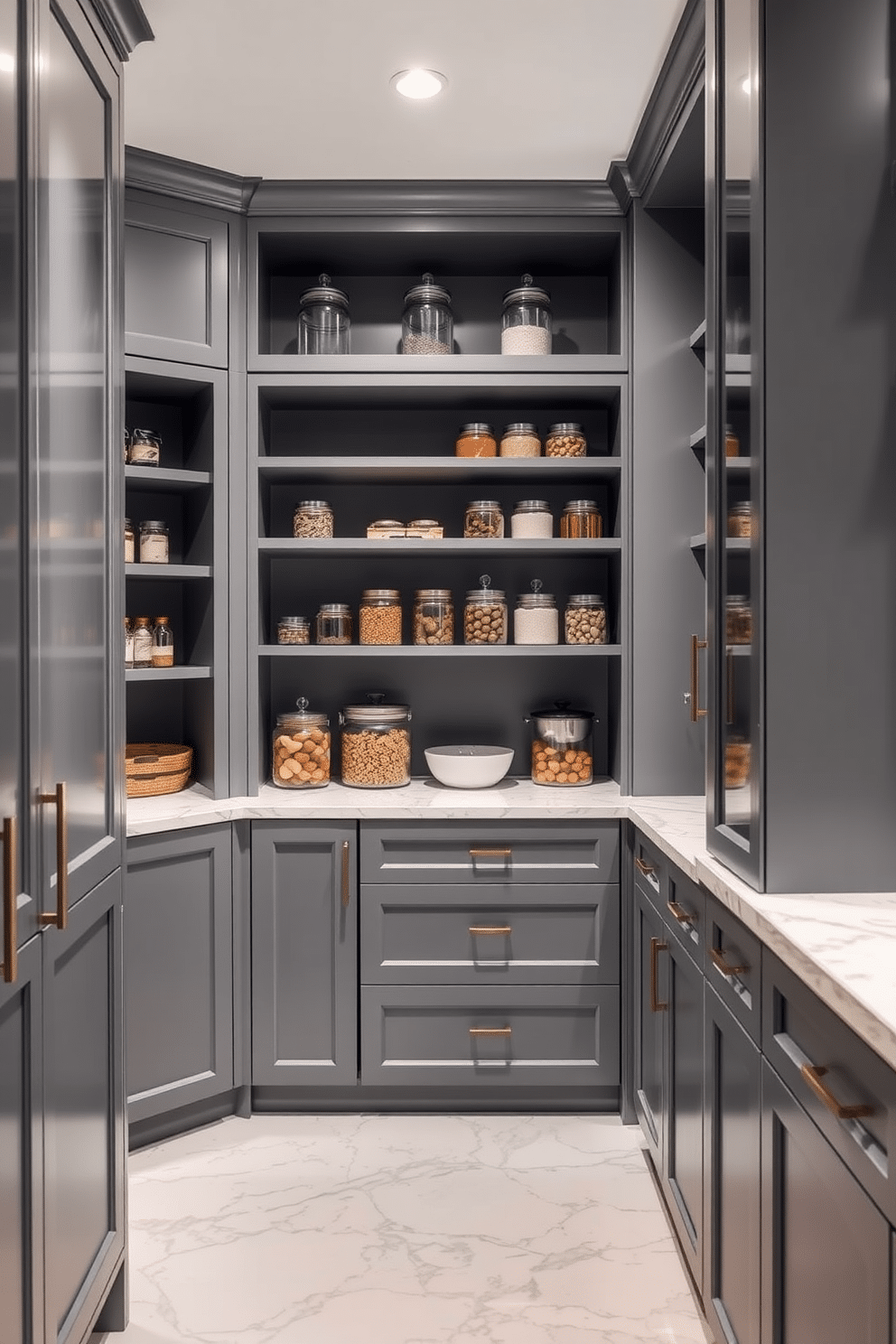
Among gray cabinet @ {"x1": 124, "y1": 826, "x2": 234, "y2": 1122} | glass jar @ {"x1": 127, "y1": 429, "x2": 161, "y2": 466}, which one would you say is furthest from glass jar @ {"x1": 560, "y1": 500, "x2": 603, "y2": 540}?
gray cabinet @ {"x1": 124, "y1": 826, "x2": 234, "y2": 1122}

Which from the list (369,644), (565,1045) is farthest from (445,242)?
(565,1045)

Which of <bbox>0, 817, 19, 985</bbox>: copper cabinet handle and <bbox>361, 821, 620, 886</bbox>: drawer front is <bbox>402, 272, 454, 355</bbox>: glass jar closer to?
<bbox>361, 821, 620, 886</bbox>: drawer front

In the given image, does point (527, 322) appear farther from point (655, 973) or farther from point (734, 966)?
point (734, 966)

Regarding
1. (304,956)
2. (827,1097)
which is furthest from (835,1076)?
(304,956)

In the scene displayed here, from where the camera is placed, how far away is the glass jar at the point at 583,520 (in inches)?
117

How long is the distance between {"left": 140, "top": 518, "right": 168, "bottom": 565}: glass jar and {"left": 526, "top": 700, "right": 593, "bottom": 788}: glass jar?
121cm

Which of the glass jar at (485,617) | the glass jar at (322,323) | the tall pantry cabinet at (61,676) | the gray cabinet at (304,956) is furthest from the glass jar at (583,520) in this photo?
the tall pantry cabinet at (61,676)

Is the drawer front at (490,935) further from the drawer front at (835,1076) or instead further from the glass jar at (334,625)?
the drawer front at (835,1076)

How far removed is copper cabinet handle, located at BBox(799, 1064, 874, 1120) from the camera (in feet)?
3.67

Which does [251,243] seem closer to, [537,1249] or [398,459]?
[398,459]

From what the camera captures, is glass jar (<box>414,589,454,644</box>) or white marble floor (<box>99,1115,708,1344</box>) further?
glass jar (<box>414,589,454,644</box>)

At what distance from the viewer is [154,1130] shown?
2648 mm

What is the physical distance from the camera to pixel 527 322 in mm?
2926

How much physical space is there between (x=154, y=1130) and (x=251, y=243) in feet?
8.17
